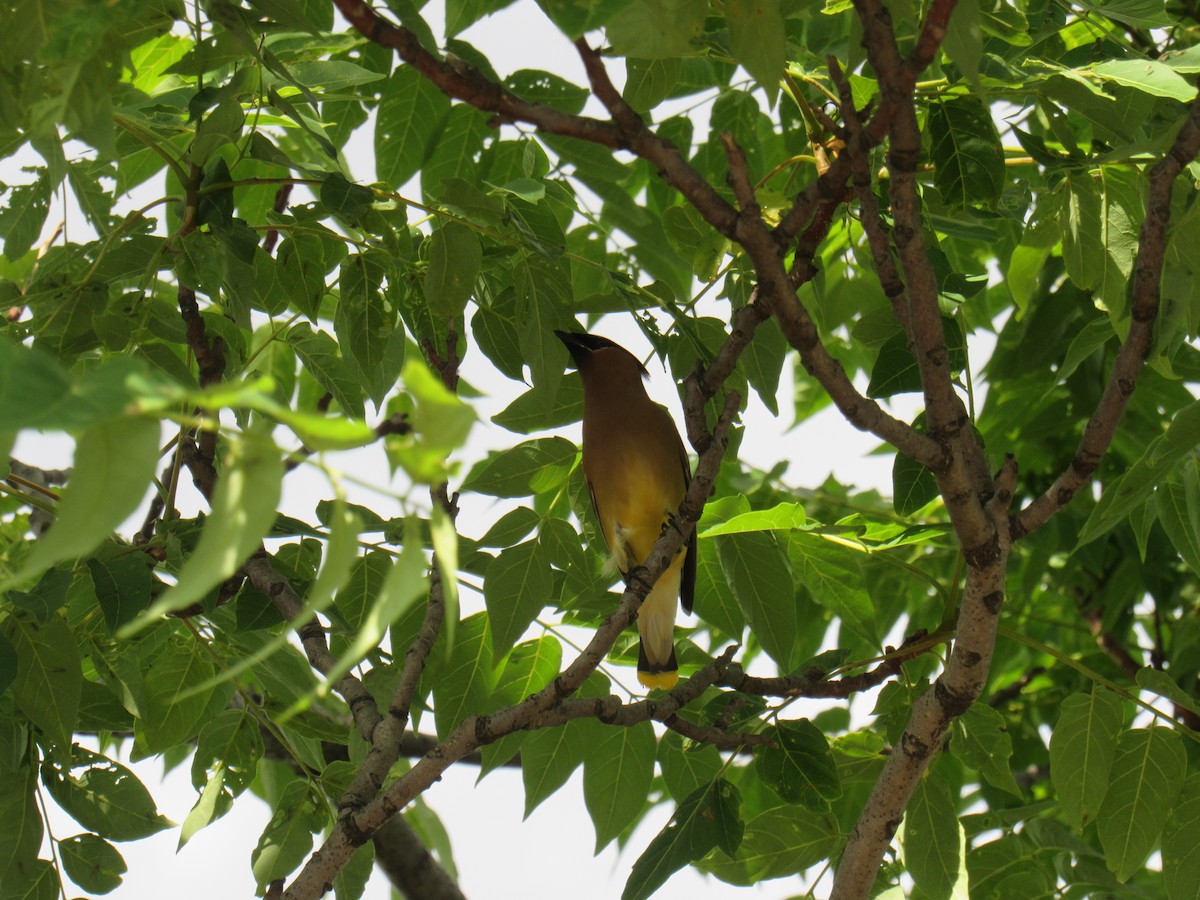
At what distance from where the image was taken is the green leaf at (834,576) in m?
3.03

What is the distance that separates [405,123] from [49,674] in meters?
1.59

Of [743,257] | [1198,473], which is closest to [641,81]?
[743,257]

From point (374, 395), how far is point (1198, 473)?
173 cm

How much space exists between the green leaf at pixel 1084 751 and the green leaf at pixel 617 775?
89 centimetres

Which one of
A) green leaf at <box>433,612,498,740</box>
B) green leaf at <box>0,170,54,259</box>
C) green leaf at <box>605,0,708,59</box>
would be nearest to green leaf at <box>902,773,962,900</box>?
green leaf at <box>433,612,498,740</box>

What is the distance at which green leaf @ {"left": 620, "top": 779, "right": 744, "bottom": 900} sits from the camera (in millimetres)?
2641

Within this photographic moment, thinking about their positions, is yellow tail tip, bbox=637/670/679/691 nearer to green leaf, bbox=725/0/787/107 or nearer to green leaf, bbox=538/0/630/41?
green leaf, bbox=725/0/787/107

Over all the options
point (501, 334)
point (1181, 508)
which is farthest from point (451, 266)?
point (1181, 508)

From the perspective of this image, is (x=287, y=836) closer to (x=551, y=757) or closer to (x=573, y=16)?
(x=551, y=757)

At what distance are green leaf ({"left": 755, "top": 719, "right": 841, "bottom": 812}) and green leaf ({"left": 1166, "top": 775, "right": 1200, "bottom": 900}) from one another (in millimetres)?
681

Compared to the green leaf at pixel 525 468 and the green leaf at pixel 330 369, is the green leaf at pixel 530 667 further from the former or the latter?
the green leaf at pixel 330 369

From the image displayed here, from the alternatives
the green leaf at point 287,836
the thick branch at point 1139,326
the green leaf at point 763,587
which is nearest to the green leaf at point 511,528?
the green leaf at point 763,587

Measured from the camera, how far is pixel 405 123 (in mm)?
3191

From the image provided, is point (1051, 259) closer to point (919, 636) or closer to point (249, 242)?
point (919, 636)
